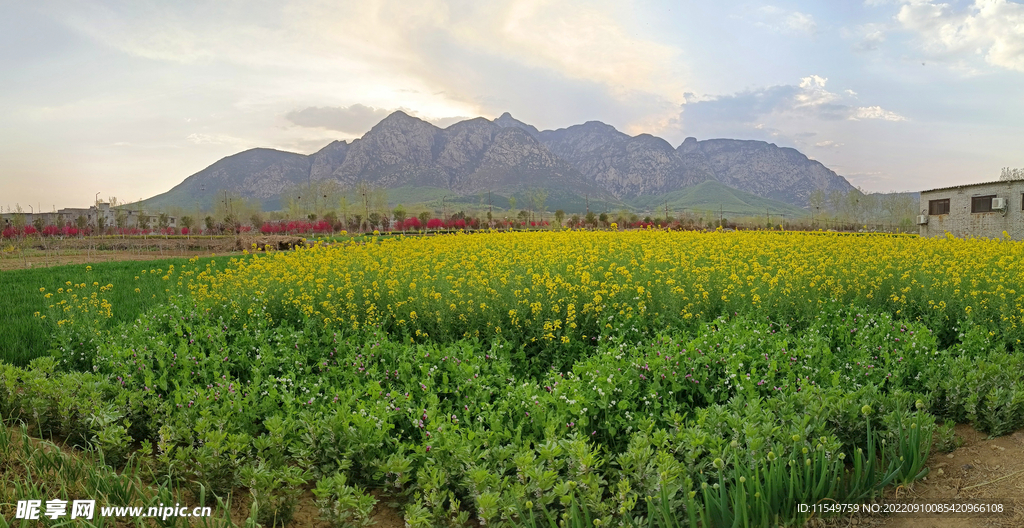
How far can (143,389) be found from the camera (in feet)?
16.5

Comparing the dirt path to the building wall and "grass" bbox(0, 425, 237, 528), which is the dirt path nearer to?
"grass" bbox(0, 425, 237, 528)

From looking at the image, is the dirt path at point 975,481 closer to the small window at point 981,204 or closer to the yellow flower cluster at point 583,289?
the yellow flower cluster at point 583,289

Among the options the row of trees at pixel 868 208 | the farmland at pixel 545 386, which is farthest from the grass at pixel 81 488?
the row of trees at pixel 868 208

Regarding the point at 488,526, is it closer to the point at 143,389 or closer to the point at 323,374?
the point at 323,374

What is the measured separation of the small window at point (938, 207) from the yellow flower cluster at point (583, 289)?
96.0 feet

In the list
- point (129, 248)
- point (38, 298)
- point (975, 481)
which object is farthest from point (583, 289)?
point (129, 248)

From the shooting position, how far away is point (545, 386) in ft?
15.6

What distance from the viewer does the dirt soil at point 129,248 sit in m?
21.1

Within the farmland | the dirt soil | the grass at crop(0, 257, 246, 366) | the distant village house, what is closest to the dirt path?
the farmland

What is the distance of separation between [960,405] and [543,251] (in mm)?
7555

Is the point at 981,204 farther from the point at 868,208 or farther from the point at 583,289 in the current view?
the point at 868,208

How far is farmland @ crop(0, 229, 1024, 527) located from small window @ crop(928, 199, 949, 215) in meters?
31.0

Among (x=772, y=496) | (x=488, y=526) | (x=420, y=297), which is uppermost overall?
(x=420, y=297)

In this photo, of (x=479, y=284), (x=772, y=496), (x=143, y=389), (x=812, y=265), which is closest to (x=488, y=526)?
(x=772, y=496)
